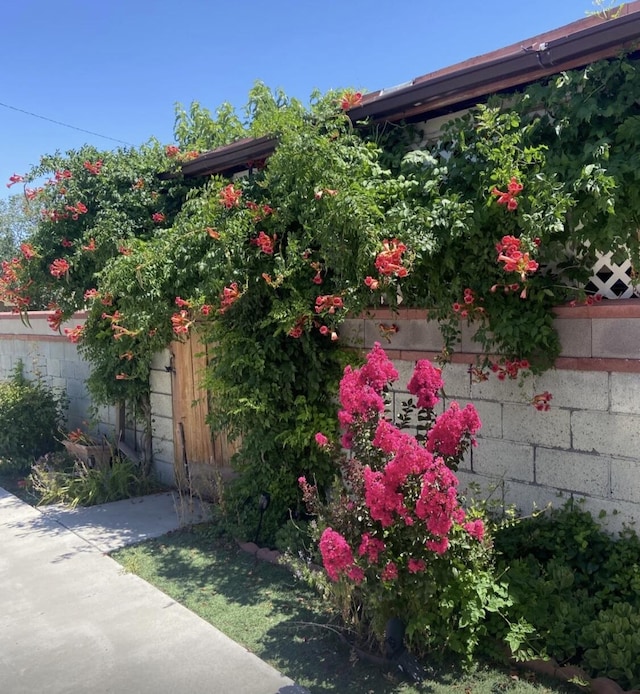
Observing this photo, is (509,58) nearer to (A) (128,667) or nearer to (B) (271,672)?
(B) (271,672)

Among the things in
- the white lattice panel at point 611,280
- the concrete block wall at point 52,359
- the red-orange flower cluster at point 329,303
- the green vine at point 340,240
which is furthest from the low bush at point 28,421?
the white lattice panel at point 611,280

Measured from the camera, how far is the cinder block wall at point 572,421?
3.76m

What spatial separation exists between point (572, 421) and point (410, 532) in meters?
1.45

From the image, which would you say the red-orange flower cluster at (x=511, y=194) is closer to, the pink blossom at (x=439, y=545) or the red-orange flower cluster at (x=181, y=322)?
the pink blossom at (x=439, y=545)

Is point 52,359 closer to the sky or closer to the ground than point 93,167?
closer to the ground

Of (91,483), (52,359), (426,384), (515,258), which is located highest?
(515,258)

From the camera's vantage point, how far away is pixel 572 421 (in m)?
4.02

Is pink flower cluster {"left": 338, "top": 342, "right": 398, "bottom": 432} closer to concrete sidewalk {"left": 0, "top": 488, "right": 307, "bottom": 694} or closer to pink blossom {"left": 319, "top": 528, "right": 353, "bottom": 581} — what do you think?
pink blossom {"left": 319, "top": 528, "right": 353, "bottom": 581}


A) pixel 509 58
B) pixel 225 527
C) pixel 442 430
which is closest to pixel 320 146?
pixel 509 58

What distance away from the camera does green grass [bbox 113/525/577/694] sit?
325 centimetres

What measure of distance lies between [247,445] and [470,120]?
3.06 metres

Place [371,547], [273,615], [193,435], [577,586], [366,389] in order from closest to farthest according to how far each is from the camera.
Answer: [371,547] → [366,389] → [577,586] → [273,615] → [193,435]

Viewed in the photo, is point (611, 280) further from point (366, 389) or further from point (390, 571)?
point (390, 571)

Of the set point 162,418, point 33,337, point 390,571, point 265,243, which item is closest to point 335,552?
point 390,571
